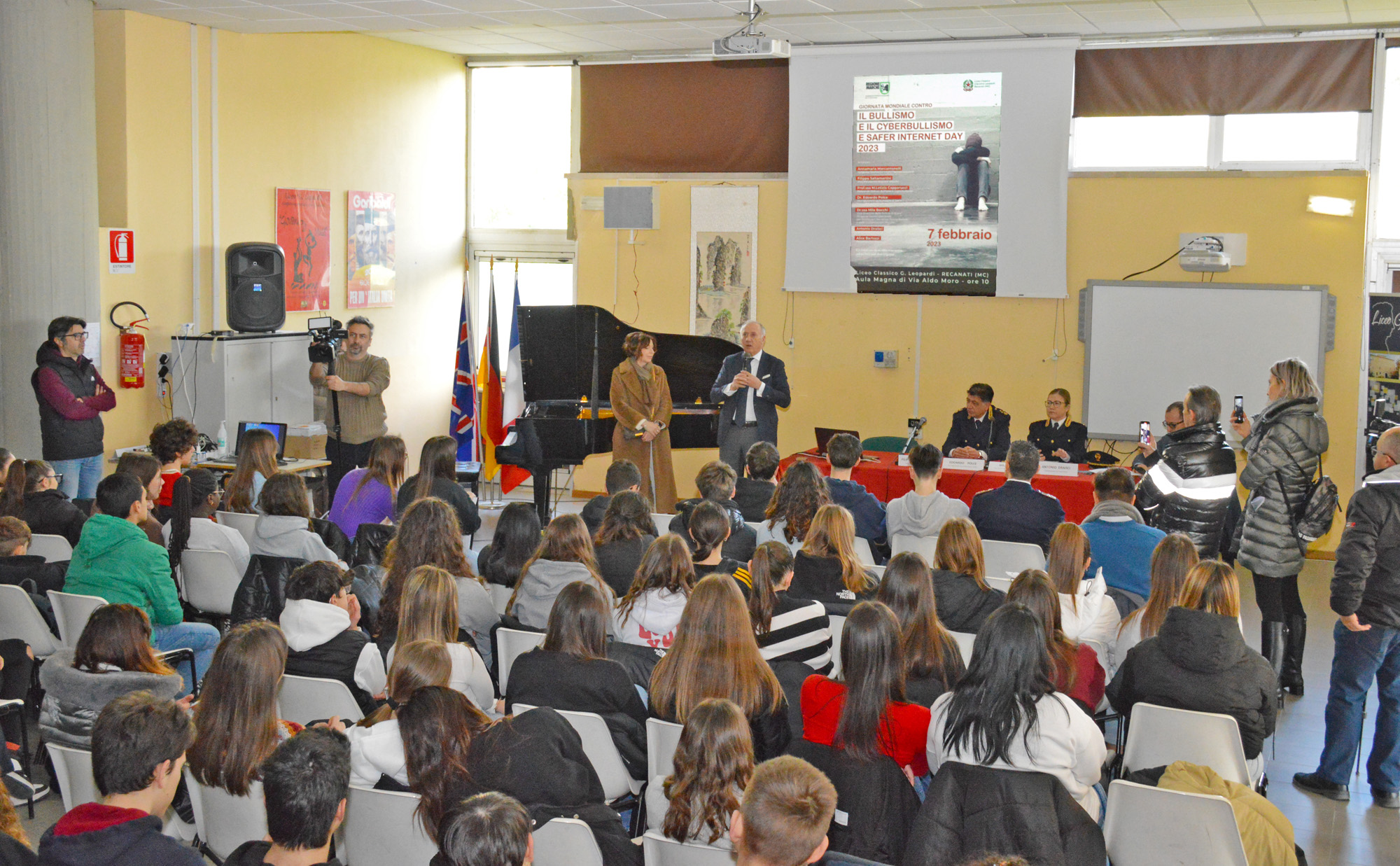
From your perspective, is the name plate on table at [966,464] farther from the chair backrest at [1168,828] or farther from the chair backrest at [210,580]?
the chair backrest at [1168,828]

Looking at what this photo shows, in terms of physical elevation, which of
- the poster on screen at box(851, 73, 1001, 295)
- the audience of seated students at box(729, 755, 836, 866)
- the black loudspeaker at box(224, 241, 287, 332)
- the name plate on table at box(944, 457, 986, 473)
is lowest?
the audience of seated students at box(729, 755, 836, 866)

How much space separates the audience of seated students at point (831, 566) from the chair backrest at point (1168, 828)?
5.23 feet

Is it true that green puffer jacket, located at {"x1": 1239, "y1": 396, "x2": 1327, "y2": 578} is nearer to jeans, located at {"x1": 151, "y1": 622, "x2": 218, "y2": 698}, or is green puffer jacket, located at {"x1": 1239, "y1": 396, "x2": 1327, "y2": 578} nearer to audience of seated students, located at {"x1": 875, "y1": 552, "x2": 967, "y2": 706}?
audience of seated students, located at {"x1": 875, "y1": 552, "x2": 967, "y2": 706}

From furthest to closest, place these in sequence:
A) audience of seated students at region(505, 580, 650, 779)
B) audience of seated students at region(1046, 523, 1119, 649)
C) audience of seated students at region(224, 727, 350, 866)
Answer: audience of seated students at region(1046, 523, 1119, 649), audience of seated students at region(505, 580, 650, 779), audience of seated students at region(224, 727, 350, 866)

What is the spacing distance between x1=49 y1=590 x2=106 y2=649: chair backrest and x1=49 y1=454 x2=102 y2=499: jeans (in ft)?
10.1

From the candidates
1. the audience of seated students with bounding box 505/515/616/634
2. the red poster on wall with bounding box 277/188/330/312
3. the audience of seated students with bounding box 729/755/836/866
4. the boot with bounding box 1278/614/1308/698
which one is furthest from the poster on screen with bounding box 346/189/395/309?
the audience of seated students with bounding box 729/755/836/866

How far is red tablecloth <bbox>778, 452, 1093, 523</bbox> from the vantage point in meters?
7.39

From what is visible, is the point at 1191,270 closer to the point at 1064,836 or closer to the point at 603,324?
the point at 603,324

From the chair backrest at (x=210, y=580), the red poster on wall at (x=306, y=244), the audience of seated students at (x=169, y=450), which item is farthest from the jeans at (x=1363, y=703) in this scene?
the red poster on wall at (x=306, y=244)

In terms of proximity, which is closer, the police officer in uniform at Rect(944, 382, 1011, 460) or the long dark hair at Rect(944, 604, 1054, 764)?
the long dark hair at Rect(944, 604, 1054, 764)

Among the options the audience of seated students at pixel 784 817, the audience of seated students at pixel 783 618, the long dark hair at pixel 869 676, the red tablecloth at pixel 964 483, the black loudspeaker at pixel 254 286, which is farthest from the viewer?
the black loudspeaker at pixel 254 286

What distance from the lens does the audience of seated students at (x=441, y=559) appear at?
15.4ft

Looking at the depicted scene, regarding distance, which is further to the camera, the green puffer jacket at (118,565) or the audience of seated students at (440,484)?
the audience of seated students at (440,484)

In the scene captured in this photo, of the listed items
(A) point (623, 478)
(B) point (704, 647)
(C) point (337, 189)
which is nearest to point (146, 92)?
(C) point (337, 189)
